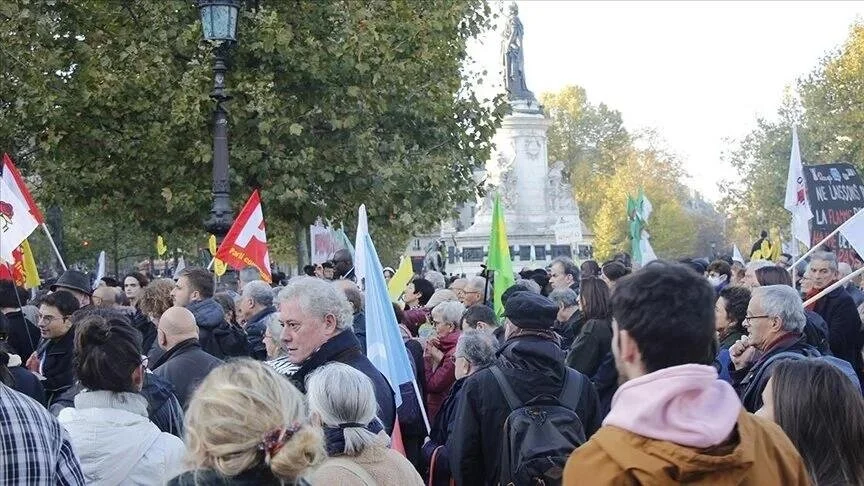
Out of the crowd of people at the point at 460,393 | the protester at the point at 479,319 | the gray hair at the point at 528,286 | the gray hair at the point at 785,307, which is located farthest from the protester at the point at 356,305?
the gray hair at the point at 785,307

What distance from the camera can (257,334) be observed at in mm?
9273

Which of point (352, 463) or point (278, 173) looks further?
point (278, 173)

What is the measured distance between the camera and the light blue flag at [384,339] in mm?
7273

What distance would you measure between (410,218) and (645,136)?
74995 millimetres

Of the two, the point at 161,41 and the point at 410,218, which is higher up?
the point at 161,41

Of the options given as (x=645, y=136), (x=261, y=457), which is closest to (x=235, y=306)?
(x=261, y=457)

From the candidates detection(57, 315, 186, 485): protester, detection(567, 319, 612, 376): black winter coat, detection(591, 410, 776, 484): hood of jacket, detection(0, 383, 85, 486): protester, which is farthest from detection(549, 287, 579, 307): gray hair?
detection(591, 410, 776, 484): hood of jacket

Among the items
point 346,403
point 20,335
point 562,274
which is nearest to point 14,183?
point 20,335

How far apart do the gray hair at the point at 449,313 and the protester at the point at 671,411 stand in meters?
5.62

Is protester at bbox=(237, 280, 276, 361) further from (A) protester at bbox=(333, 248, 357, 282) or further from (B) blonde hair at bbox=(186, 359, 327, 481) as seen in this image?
(B) blonde hair at bbox=(186, 359, 327, 481)

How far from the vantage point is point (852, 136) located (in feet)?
150

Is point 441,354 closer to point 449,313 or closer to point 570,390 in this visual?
point 449,313

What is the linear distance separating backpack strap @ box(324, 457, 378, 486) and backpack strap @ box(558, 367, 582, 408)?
1.56m

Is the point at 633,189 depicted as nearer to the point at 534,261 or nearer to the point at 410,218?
the point at 534,261
